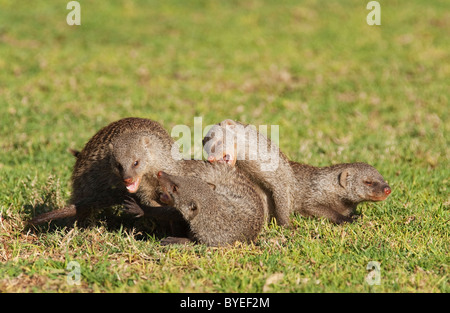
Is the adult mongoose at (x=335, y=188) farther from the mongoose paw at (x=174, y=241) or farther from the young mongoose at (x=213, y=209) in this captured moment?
the mongoose paw at (x=174, y=241)

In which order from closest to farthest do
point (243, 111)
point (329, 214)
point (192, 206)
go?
point (192, 206)
point (329, 214)
point (243, 111)

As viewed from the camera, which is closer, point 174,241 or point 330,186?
point 174,241

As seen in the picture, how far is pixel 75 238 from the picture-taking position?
448 centimetres

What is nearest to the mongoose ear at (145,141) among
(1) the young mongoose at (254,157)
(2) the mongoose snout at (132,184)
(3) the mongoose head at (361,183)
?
(2) the mongoose snout at (132,184)

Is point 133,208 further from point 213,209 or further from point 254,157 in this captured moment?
point 254,157

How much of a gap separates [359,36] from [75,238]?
29.2 ft

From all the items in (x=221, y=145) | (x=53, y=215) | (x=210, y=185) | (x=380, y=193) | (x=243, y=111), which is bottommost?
(x=53, y=215)

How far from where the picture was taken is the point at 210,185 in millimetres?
4816

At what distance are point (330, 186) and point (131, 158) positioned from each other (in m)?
2.04

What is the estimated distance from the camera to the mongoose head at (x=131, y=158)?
14.6 feet

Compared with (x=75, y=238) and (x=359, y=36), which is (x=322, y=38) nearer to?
(x=359, y=36)

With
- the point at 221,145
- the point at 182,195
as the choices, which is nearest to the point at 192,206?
the point at 182,195

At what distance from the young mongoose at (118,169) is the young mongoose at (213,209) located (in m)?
0.23
